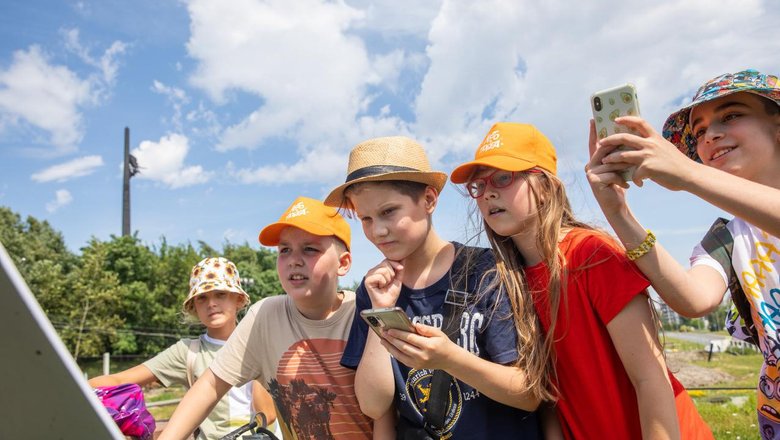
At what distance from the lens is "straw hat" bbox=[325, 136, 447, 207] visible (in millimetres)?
2355

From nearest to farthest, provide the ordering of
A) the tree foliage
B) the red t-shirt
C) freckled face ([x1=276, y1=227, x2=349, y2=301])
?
the red t-shirt → freckled face ([x1=276, y1=227, x2=349, y2=301]) → the tree foliage

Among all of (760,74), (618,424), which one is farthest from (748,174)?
(618,424)

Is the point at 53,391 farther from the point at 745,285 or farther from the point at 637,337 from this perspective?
the point at 745,285

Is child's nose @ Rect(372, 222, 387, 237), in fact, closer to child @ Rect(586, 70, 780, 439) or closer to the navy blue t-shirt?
the navy blue t-shirt

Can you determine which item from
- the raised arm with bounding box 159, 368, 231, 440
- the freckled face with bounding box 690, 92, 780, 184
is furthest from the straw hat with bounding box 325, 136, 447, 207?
the raised arm with bounding box 159, 368, 231, 440

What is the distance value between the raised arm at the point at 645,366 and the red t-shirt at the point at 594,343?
47 millimetres

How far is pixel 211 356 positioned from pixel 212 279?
2.05 ft

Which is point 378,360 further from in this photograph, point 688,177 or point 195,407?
point 688,177

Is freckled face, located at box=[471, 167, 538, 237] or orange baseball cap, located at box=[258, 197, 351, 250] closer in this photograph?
freckled face, located at box=[471, 167, 538, 237]

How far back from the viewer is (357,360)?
2.40 m

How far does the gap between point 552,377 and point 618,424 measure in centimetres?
28

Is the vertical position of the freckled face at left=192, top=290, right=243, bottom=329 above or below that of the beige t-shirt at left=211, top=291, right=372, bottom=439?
above

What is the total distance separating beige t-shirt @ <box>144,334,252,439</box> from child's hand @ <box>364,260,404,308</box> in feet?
8.74

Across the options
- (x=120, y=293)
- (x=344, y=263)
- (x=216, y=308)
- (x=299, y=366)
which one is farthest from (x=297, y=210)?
(x=120, y=293)
